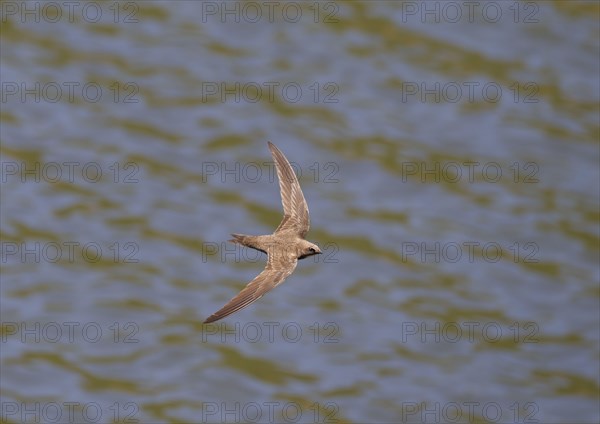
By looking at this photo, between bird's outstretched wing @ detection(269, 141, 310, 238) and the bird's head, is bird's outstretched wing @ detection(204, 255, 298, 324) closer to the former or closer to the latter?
the bird's head

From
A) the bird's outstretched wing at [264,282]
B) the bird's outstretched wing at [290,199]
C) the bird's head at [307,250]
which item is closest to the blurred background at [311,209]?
the bird's outstretched wing at [290,199]

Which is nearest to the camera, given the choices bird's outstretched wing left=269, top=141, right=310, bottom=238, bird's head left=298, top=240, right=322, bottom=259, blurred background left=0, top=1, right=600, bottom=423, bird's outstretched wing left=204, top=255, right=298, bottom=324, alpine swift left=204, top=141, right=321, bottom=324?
bird's outstretched wing left=204, top=255, right=298, bottom=324

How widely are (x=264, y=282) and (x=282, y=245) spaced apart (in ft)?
3.54

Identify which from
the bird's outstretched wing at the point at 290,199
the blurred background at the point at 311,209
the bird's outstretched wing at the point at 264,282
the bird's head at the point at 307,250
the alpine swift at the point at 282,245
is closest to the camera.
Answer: the bird's outstretched wing at the point at 264,282

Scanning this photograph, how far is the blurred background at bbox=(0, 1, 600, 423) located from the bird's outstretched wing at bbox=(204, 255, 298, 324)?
8523mm

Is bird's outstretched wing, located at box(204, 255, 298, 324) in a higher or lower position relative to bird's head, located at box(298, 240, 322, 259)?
higher

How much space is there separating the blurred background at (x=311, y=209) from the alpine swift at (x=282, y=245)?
25.2ft

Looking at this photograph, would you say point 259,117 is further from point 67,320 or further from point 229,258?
point 67,320

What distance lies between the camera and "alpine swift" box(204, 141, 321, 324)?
1374 cm

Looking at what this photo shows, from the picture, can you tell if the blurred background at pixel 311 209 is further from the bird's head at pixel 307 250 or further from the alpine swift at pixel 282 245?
the bird's head at pixel 307 250

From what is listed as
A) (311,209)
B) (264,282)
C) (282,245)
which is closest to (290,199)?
(282,245)

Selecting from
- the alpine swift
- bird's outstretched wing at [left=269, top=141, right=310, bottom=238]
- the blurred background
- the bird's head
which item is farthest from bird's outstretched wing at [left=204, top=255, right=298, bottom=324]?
the blurred background

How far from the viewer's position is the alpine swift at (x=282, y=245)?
1374 cm

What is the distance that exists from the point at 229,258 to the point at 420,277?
379 centimetres
